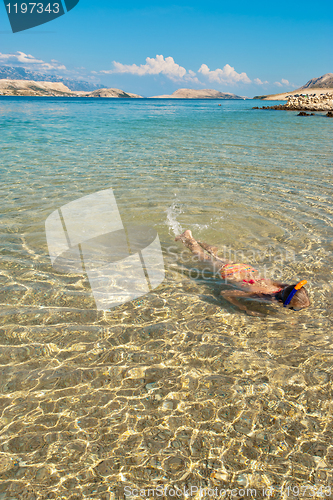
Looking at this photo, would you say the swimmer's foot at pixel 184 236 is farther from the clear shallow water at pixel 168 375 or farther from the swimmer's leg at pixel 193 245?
the clear shallow water at pixel 168 375

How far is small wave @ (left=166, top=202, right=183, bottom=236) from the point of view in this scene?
8.20 m

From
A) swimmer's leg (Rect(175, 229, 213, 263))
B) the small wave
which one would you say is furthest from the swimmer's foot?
the small wave

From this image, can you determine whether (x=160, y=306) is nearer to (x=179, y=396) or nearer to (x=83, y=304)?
(x=83, y=304)

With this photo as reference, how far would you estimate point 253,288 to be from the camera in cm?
539

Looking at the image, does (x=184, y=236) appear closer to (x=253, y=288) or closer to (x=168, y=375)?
(x=253, y=288)

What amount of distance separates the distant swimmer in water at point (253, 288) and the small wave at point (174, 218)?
1.71 meters

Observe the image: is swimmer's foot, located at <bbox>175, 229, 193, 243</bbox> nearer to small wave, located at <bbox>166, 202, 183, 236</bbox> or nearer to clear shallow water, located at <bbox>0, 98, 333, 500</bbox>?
clear shallow water, located at <bbox>0, 98, 333, 500</bbox>

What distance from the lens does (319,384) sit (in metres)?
3.74

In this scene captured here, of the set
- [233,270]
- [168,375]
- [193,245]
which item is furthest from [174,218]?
[168,375]

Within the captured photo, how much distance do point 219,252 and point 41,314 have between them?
4.30 meters

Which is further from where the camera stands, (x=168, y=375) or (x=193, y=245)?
(x=193, y=245)

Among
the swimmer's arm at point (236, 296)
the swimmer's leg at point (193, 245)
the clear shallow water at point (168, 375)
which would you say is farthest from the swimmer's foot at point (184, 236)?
the swimmer's arm at point (236, 296)

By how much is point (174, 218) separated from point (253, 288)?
13.5 feet

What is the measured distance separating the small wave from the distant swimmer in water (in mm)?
1714
